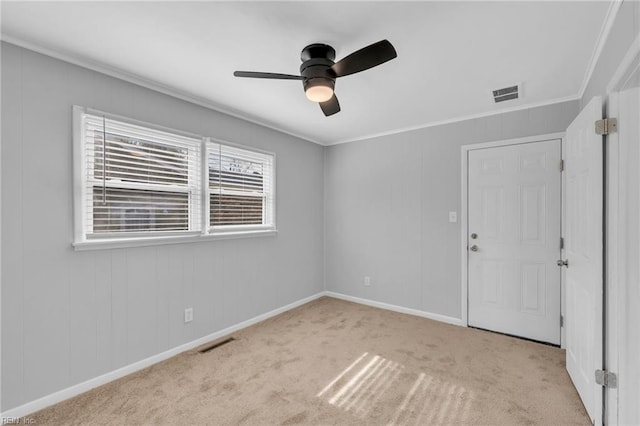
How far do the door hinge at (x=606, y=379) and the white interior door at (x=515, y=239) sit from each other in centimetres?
137

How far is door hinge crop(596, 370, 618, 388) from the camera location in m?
1.62

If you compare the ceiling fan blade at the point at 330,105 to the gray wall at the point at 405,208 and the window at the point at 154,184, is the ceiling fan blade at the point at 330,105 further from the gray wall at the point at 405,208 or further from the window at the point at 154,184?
the gray wall at the point at 405,208

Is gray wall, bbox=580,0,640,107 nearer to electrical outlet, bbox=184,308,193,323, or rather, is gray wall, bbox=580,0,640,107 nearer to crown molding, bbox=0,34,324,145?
crown molding, bbox=0,34,324,145

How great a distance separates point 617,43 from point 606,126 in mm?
438

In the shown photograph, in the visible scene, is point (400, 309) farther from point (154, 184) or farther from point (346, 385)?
point (154, 184)

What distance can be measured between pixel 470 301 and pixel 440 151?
70.7 inches

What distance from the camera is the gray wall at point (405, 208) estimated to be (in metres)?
3.35

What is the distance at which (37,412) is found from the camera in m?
1.92

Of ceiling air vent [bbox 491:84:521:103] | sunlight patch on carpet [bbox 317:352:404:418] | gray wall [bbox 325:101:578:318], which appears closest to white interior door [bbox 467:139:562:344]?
gray wall [bbox 325:101:578:318]

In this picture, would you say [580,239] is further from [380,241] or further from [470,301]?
[380,241]

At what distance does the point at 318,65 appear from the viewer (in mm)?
1901

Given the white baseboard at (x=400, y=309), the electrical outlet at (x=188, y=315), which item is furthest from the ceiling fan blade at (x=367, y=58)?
the white baseboard at (x=400, y=309)

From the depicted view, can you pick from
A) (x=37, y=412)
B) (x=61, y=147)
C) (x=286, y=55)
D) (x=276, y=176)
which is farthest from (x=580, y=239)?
(x=37, y=412)

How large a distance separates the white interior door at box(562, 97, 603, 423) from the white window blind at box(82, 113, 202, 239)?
10.1ft
